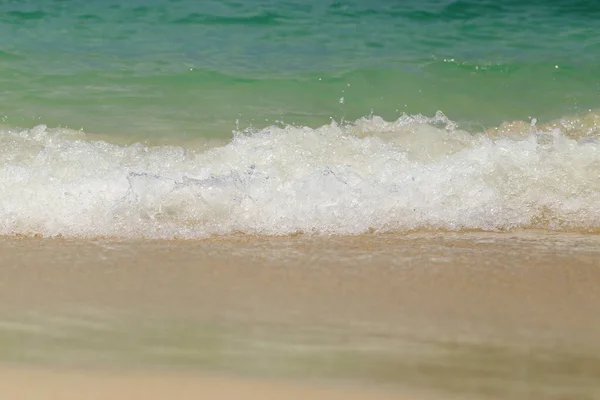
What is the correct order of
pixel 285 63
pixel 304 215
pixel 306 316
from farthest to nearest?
1. pixel 285 63
2. pixel 304 215
3. pixel 306 316

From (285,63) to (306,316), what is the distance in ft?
13.3

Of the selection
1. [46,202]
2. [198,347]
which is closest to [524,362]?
[198,347]

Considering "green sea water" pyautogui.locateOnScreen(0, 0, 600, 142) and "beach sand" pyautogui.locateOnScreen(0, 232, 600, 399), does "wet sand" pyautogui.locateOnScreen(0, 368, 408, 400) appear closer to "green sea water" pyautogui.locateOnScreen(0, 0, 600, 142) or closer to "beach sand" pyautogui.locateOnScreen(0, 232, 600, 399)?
"beach sand" pyautogui.locateOnScreen(0, 232, 600, 399)

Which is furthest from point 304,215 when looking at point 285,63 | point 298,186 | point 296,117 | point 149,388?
point 285,63

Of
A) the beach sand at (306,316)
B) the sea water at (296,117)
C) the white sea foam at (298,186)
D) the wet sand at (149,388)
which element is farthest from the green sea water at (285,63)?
the wet sand at (149,388)

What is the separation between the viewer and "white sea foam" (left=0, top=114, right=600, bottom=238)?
3.72m

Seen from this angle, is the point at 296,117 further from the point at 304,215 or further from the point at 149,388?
the point at 149,388

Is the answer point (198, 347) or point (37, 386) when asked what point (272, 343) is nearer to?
point (198, 347)

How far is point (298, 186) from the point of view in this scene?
3.92 m

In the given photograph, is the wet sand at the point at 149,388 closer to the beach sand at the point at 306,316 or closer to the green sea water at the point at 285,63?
the beach sand at the point at 306,316

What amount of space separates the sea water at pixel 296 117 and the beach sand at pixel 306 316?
27cm

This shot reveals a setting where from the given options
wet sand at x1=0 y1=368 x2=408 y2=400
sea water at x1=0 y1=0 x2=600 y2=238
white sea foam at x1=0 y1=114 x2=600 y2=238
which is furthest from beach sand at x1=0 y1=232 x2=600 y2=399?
sea water at x1=0 y1=0 x2=600 y2=238

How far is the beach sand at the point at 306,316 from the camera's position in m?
2.36

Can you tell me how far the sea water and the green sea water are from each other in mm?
23
